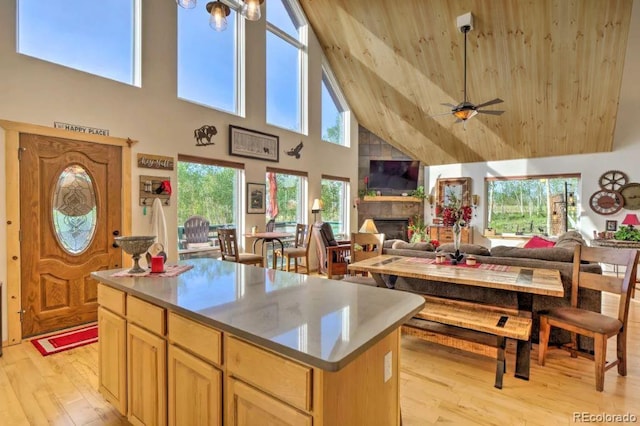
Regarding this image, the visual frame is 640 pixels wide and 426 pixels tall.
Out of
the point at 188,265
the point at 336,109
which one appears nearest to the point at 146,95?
the point at 188,265

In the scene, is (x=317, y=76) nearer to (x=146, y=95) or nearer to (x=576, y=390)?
(x=146, y=95)

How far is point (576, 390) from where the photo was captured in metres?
2.46

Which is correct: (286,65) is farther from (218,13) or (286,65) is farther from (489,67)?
(218,13)

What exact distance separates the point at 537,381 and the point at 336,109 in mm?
6767

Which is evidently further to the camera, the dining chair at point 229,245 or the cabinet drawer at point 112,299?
the dining chair at point 229,245

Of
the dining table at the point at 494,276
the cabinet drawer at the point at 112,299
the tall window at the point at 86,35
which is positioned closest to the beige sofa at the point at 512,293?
the dining table at the point at 494,276

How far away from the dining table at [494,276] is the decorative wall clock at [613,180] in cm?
518

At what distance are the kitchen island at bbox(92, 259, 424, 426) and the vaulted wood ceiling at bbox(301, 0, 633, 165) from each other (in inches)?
200

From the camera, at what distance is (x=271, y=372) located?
119 cm

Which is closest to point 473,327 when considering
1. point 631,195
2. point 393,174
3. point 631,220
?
point 631,220

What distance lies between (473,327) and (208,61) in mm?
Result: 5102

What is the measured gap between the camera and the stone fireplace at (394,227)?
8867 millimetres

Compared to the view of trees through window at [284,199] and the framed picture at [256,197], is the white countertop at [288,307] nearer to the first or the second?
the framed picture at [256,197]

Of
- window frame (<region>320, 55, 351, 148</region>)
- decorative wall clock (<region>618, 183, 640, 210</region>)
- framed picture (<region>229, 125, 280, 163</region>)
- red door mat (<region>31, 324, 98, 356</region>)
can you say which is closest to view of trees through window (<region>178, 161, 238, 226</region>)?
framed picture (<region>229, 125, 280, 163</region>)
